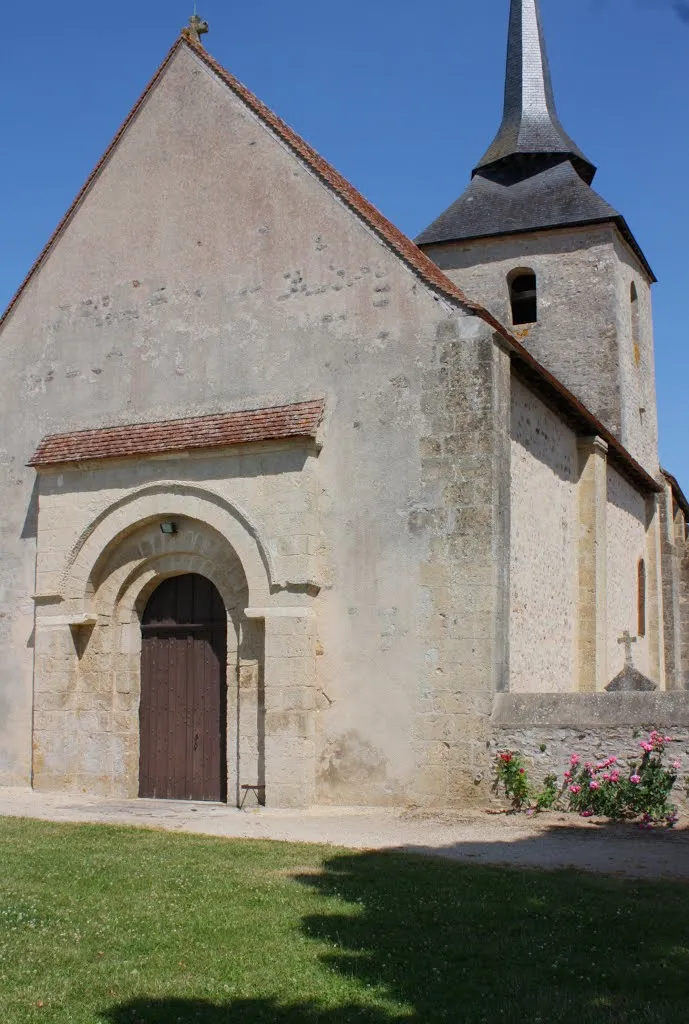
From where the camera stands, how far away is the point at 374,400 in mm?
11125

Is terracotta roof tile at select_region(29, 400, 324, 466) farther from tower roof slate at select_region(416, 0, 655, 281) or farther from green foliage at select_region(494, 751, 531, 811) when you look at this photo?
tower roof slate at select_region(416, 0, 655, 281)

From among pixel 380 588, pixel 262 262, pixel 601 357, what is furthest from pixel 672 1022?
pixel 601 357

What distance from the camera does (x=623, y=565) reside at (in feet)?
56.8

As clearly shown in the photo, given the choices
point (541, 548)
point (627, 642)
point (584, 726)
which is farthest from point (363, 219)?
point (627, 642)

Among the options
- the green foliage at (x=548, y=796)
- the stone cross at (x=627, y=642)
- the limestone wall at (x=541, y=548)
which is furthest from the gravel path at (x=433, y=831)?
the stone cross at (x=627, y=642)

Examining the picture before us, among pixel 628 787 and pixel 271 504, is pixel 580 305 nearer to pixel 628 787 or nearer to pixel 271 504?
pixel 271 504

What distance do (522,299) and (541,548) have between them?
8050 millimetres

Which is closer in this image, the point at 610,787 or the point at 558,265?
the point at 610,787

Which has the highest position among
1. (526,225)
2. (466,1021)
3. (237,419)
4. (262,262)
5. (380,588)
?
(526,225)

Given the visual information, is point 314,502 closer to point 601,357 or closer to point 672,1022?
point 672,1022

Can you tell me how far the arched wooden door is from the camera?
11742 mm

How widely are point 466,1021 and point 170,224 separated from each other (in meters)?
10.2

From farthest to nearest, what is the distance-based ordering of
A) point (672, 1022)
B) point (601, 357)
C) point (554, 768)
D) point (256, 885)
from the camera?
point (601, 357) < point (554, 768) < point (256, 885) < point (672, 1022)

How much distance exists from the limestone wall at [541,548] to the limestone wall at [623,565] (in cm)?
193
